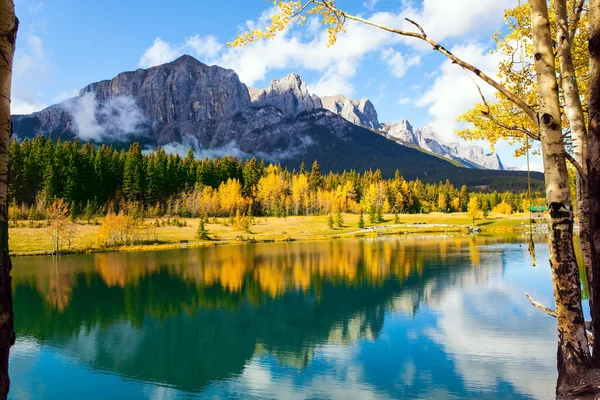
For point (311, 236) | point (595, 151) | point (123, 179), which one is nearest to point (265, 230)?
point (311, 236)

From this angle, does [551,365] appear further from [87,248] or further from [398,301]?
[87,248]

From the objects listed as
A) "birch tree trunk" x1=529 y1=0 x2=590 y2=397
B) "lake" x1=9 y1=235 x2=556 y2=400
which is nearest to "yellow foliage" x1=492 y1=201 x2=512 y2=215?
"lake" x1=9 y1=235 x2=556 y2=400

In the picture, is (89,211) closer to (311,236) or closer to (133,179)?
(133,179)

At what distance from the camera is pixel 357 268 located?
46344 millimetres

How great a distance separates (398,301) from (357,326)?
7142 mm

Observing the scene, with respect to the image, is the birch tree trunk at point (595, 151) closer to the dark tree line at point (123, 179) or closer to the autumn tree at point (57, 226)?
the autumn tree at point (57, 226)

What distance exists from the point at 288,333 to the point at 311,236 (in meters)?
65.4

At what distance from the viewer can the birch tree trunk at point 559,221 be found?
5.96 meters

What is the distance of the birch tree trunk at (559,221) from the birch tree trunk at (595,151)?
0.25 meters

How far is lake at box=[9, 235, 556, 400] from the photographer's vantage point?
17.3m

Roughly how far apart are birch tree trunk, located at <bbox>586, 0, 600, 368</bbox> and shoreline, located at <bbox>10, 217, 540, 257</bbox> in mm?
70717

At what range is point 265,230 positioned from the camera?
316 feet

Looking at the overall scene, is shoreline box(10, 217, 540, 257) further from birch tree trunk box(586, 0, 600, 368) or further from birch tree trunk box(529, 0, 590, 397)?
birch tree trunk box(586, 0, 600, 368)

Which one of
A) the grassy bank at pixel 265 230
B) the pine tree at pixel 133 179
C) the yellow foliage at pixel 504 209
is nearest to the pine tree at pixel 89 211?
the grassy bank at pixel 265 230
